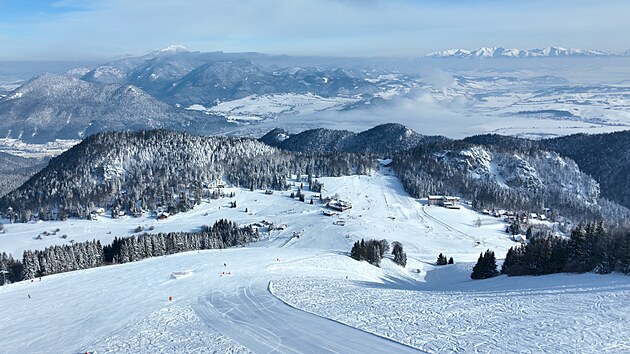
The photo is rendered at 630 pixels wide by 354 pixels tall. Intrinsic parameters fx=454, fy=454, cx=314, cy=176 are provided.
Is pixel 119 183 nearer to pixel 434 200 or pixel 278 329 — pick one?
pixel 434 200

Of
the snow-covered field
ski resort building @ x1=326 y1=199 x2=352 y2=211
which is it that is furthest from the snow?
ski resort building @ x1=326 y1=199 x2=352 y2=211

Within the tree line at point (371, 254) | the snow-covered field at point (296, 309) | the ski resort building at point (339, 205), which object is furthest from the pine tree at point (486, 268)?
the ski resort building at point (339, 205)

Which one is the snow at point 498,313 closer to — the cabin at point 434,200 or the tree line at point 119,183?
the cabin at point 434,200

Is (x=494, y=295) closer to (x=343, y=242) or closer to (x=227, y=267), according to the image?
(x=227, y=267)

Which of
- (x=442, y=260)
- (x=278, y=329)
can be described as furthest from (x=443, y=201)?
(x=278, y=329)

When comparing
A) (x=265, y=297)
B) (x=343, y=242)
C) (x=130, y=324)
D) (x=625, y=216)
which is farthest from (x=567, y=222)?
(x=130, y=324)
